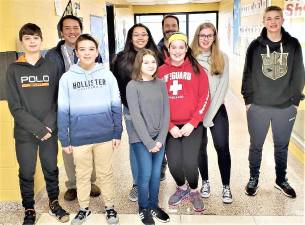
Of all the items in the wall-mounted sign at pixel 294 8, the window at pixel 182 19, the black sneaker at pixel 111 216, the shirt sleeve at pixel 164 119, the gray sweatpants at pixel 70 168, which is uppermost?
the window at pixel 182 19

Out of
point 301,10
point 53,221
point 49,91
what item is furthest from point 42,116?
point 301,10

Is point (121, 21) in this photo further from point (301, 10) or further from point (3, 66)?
point (3, 66)

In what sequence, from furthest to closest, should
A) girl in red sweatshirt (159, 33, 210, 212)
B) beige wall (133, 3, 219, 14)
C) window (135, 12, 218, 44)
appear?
1. window (135, 12, 218, 44)
2. beige wall (133, 3, 219, 14)
3. girl in red sweatshirt (159, 33, 210, 212)

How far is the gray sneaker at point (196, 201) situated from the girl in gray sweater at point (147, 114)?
0.44 m

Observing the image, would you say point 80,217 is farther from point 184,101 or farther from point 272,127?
point 272,127

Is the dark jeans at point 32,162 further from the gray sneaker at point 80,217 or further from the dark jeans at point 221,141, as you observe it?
the dark jeans at point 221,141

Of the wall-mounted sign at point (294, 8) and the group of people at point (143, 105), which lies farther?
the wall-mounted sign at point (294, 8)

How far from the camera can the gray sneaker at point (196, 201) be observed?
8.50ft

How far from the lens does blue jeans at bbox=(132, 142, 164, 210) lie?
2.31 metres

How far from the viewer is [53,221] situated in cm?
250

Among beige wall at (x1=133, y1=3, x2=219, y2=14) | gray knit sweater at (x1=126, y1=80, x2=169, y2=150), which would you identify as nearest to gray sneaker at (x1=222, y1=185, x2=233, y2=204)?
gray knit sweater at (x1=126, y1=80, x2=169, y2=150)

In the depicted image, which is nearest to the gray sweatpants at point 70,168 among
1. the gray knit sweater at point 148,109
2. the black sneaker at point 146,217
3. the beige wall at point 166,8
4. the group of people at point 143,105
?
the group of people at point 143,105

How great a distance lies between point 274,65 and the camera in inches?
102

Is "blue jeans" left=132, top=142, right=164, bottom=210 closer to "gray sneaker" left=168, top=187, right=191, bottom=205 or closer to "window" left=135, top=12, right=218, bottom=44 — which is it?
"gray sneaker" left=168, top=187, right=191, bottom=205
